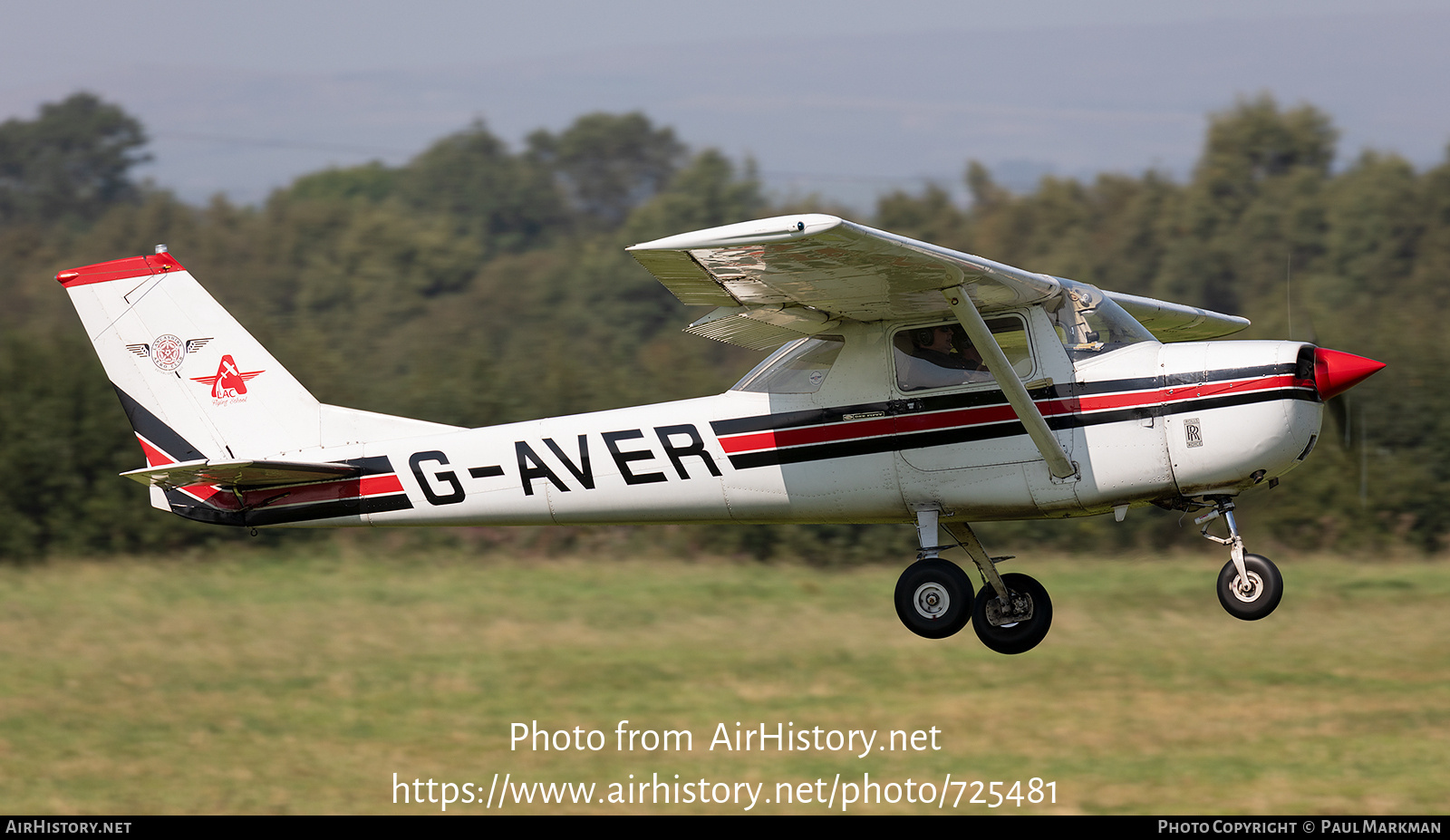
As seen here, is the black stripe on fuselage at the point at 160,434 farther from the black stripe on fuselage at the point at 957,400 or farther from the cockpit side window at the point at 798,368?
the cockpit side window at the point at 798,368

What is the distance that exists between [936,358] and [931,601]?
1.61 meters

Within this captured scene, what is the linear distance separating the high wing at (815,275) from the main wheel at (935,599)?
1.72 metres

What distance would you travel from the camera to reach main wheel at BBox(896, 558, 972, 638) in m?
9.88

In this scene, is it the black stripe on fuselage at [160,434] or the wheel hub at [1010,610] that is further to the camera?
the black stripe on fuselage at [160,434]

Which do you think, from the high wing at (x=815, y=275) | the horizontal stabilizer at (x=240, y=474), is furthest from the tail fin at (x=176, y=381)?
the high wing at (x=815, y=275)

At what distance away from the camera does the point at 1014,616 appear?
10195 mm

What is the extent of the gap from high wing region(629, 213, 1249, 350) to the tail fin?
124 inches

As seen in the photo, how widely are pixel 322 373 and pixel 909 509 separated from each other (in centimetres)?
2298

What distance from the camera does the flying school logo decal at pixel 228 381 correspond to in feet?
36.2

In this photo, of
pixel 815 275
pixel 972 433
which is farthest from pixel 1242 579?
pixel 815 275

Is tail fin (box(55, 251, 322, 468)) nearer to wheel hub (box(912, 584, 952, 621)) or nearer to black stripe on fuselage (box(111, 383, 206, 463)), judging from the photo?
black stripe on fuselage (box(111, 383, 206, 463))

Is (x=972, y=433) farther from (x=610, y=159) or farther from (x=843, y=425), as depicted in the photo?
(x=610, y=159)

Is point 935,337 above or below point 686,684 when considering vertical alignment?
above

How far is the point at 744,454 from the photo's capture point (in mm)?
10133
